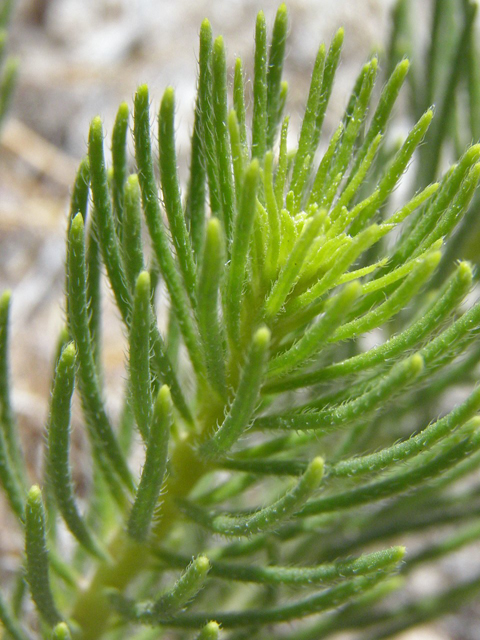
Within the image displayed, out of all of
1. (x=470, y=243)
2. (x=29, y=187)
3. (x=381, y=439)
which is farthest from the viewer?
(x=29, y=187)

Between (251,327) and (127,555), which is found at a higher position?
(251,327)

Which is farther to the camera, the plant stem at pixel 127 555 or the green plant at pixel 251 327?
the plant stem at pixel 127 555

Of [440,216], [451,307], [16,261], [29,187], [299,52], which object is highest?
[299,52]

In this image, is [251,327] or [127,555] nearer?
[251,327]

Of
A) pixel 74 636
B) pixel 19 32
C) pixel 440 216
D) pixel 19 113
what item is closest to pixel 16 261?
pixel 19 113

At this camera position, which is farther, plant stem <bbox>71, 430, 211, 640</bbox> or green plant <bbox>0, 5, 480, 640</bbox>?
plant stem <bbox>71, 430, 211, 640</bbox>

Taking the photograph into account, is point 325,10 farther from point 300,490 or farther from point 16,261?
point 300,490

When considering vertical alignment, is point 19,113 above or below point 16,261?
above

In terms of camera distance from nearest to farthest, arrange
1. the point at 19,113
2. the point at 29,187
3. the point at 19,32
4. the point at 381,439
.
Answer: the point at 381,439 → the point at 29,187 → the point at 19,113 → the point at 19,32
